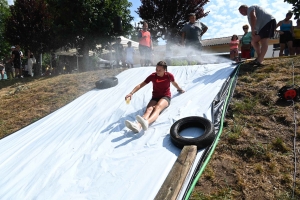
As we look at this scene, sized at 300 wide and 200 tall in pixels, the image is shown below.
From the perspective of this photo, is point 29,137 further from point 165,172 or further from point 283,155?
point 283,155

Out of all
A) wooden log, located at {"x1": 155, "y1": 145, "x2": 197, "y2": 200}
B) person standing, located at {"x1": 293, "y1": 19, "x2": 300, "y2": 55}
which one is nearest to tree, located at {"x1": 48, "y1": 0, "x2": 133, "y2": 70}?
person standing, located at {"x1": 293, "y1": 19, "x2": 300, "y2": 55}

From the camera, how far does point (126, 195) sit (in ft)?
8.08

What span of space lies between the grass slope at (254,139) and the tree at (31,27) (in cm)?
806

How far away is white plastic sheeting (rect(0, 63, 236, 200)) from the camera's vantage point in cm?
267

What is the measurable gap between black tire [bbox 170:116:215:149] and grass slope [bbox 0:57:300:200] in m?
0.20

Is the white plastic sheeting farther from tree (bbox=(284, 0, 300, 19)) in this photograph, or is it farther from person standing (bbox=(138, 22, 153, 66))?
tree (bbox=(284, 0, 300, 19))

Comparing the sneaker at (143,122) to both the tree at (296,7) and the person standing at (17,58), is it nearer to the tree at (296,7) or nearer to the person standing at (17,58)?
the person standing at (17,58)

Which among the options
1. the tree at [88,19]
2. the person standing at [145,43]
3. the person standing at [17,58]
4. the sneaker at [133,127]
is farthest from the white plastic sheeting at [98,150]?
the person standing at [17,58]

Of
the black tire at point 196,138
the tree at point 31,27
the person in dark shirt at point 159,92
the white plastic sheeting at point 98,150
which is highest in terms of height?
the tree at point 31,27

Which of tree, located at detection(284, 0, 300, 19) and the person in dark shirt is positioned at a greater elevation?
tree, located at detection(284, 0, 300, 19)

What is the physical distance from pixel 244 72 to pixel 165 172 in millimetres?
3518

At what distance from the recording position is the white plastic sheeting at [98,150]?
2.67 metres

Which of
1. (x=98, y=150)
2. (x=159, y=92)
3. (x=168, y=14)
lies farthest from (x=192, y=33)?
(x=168, y=14)

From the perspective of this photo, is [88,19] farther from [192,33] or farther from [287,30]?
[287,30]
